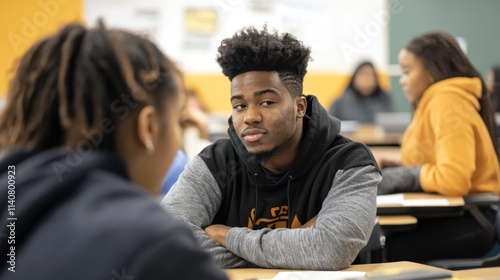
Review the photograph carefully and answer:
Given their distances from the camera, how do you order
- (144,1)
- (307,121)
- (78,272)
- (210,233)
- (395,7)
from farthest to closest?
(395,7) < (144,1) < (307,121) < (210,233) < (78,272)

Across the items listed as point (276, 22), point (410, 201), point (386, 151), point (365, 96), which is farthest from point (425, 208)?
point (276, 22)

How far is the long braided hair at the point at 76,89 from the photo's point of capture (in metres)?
1.03

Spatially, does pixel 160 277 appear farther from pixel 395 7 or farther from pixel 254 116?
pixel 395 7

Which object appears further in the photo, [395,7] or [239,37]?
[395,7]

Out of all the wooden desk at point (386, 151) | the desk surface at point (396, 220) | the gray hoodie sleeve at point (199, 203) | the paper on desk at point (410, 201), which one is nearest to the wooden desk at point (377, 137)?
the wooden desk at point (386, 151)

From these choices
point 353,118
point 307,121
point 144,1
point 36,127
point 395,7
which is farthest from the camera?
point 395,7

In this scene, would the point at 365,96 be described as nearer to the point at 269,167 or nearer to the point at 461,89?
the point at 461,89

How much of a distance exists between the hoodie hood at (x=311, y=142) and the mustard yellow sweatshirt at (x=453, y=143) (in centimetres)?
112

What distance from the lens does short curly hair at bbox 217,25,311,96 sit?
2141 millimetres

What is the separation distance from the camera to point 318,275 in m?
1.70

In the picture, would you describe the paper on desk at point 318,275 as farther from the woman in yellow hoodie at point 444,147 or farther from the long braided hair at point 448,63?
the long braided hair at point 448,63

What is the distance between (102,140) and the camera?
3.43ft

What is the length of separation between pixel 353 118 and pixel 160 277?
6398mm

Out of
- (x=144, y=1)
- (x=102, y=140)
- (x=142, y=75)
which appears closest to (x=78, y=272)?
(x=102, y=140)
